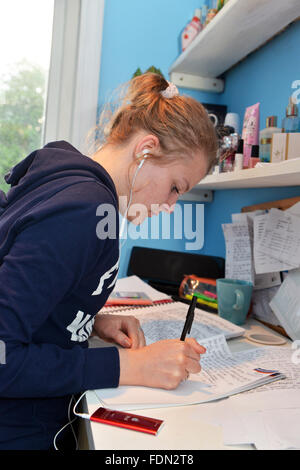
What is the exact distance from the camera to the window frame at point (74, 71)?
56.9 inches

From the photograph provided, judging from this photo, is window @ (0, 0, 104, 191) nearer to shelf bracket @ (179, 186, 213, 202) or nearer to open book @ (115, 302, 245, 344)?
shelf bracket @ (179, 186, 213, 202)

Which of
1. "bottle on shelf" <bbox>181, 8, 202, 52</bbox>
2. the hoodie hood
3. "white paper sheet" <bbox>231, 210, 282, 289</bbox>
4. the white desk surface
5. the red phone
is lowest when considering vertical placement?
the white desk surface

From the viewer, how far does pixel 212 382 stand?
62 cm

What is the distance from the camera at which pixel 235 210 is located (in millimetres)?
1335

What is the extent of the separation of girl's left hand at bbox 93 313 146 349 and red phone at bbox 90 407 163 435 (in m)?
0.22

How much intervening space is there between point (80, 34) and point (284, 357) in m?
1.36

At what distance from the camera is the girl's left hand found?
730 millimetres

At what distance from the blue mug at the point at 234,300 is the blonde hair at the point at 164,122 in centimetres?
34

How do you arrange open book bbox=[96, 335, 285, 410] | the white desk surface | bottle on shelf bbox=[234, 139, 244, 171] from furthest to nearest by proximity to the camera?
bottle on shelf bbox=[234, 139, 244, 171] < open book bbox=[96, 335, 285, 410] < the white desk surface

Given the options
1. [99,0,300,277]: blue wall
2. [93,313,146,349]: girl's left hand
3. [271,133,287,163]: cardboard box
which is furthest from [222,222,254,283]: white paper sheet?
[93,313,146,349]: girl's left hand

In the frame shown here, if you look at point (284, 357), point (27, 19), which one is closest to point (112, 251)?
point (284, 357)

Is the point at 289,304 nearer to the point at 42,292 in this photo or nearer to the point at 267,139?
the point at 267,139

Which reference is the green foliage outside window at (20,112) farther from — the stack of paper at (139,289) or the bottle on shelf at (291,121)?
the bottle on shelf at (291,121)

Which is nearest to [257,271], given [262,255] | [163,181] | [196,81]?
[262,255]
